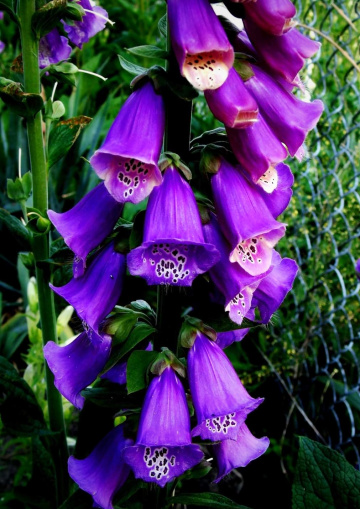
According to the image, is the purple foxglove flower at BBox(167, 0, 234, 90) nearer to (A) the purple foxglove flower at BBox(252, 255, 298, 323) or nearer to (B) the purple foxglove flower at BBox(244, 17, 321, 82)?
(B) the purple foxglove flower at BBox(244, 17, 321, 82)

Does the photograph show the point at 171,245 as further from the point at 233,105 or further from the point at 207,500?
the point at 207,500

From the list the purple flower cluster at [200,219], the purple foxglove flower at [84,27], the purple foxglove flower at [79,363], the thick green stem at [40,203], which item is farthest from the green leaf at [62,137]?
the purple foxglove flower at [79,363]

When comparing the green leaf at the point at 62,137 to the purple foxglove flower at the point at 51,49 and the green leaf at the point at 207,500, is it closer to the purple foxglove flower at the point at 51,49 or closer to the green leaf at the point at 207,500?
the purple foxglove flower at the point at 51,49

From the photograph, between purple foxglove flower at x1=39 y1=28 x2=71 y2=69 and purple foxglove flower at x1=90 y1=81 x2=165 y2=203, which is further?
purple foxglove flower at x1=39 y1=28 x2=71 y2=69

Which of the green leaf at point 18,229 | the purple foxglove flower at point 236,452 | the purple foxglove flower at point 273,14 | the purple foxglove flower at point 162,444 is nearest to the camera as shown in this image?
the purple foxglove flower at point 273,14

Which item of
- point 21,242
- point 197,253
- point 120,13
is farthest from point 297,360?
point 120,13

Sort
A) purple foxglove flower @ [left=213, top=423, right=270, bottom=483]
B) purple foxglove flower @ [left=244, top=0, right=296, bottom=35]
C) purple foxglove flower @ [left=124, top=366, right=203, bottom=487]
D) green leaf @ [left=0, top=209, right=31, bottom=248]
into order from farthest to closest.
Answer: green leaf @ [left=0, top=209, right=31, bottom=248] → purple foxglove flower @ [left=213, top=423, right=270, bottom=483] → purple foxglove flower @ [left=124, top=366, right=203, bottom=487] → purple foxglove flower @ [left=244, top=0, right=296, bottom=35]

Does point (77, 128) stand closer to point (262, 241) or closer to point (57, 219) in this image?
point (57, 219)

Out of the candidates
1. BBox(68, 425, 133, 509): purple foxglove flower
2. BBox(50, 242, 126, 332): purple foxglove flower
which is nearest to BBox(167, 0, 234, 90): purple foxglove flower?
BBox(50, 242, 126, 332): purple foxglove flower
